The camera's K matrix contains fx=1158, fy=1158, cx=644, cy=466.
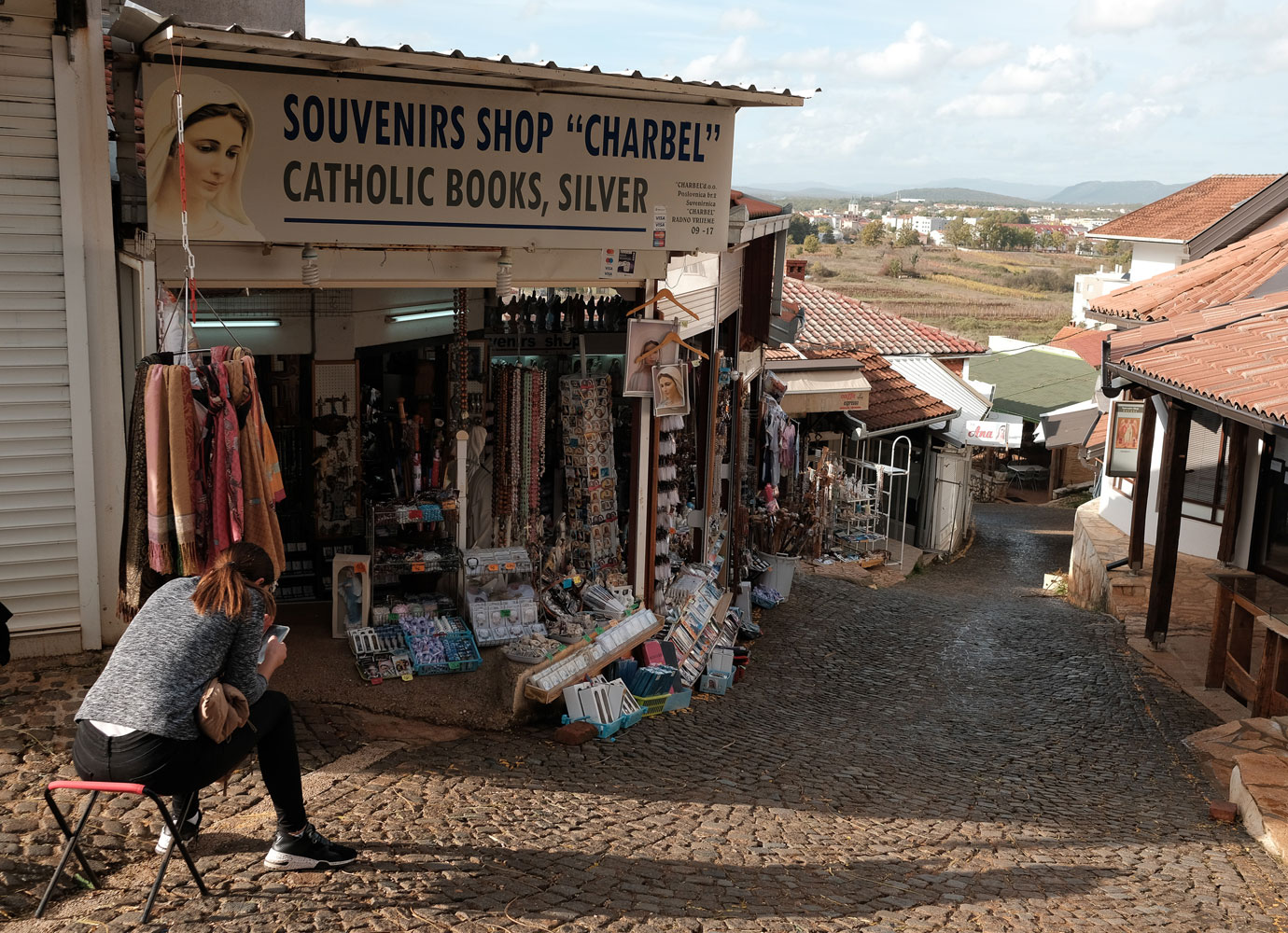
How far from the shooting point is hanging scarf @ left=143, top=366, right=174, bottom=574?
17.7 feet

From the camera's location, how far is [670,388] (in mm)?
9328

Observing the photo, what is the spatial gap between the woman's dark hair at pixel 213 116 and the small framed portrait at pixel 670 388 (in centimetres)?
366

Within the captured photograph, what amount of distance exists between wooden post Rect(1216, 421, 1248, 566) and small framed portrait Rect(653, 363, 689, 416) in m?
7.15

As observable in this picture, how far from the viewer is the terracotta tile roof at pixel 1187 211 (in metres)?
33.7

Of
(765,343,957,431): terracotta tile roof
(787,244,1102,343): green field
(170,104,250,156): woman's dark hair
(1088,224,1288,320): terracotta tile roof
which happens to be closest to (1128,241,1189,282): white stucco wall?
(765,343,957,431): terracotta tile roof

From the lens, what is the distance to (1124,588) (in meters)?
14.6

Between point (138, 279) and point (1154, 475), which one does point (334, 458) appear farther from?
point (1154, 475)

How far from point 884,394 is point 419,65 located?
666 inches

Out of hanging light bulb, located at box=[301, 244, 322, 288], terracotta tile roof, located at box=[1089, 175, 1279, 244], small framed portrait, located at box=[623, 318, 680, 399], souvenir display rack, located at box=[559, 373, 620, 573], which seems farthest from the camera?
terracotta tile roof, located at box=[1089, 175, 1279, 244]

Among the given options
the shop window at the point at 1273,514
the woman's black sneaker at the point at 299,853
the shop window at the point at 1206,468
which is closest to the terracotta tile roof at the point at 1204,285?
the shop window at the point at 1206,468

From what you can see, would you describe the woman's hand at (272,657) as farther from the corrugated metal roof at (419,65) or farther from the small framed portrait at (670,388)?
the small framed portrait at (670,388)

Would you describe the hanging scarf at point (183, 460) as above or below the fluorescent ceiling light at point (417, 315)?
below

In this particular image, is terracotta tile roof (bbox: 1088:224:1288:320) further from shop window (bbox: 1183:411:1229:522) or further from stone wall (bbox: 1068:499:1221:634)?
stone wall (bbox: 1068:499:1221:634)

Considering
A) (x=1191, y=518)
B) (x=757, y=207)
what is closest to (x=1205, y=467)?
(x=1191, y=518)
